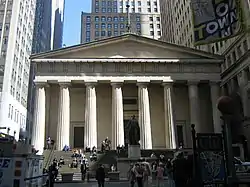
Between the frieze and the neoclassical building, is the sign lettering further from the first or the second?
the frieze

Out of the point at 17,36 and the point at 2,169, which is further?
the point at 17,36

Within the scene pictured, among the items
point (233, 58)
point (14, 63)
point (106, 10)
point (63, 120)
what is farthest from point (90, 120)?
point (106, 10)

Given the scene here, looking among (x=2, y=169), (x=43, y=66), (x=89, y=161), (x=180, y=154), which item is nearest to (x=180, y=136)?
(x=89, y=161)

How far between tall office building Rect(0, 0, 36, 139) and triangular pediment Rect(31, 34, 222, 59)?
675 inches

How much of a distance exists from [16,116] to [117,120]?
89.7 feet

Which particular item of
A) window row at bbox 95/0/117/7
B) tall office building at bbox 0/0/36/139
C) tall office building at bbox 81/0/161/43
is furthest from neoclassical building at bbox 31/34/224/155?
window row at bbox 95/0/117/7

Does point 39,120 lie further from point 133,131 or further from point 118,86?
point 133,131

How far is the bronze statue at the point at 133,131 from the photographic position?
23317 mm

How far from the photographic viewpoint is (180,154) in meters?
9.99

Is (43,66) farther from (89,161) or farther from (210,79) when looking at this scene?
(210,79)

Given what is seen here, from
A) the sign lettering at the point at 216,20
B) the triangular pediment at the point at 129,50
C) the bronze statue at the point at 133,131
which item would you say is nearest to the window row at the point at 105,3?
the triangular pediment at the point at 129,50

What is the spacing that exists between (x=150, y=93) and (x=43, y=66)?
1514 cm

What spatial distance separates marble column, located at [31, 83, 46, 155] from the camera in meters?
35.3

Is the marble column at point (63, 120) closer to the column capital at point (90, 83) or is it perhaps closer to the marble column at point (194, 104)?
the column capital at point (90, 83)
